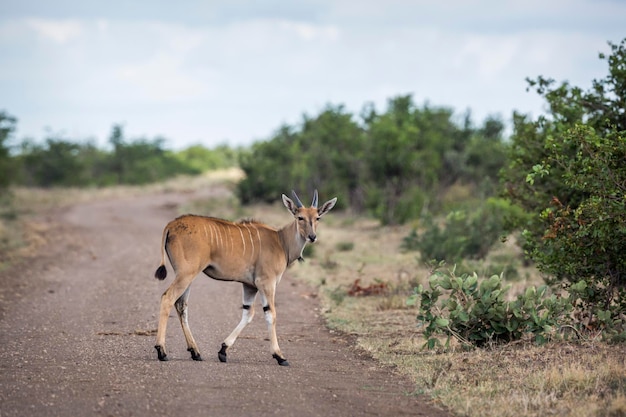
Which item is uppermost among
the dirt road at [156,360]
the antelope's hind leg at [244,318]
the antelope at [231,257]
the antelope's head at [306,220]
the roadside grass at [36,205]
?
the antelope's head at [306,220]

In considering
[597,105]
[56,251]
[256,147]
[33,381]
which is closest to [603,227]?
[597,105]

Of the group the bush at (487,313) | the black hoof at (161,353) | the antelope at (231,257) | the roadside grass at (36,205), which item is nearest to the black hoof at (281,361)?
the antelope at (231,257)

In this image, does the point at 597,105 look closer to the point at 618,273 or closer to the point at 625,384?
the point at 618,273

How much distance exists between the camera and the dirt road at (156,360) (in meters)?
6.62

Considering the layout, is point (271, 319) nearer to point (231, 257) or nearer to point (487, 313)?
point (231, 257)

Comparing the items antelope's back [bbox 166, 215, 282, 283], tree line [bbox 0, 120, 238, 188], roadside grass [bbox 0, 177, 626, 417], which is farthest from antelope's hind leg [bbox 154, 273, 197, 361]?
tree line [bbox 0, 120, 238, 188]

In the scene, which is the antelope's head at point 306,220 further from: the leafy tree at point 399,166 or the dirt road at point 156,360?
the leafy tree at point 399,166

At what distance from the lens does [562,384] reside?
7.16m

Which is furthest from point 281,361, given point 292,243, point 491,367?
point 491,367

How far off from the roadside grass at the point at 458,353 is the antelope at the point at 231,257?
1548mm

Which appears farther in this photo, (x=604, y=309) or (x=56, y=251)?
(x=56, y=251)

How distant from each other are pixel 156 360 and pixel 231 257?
53.1 inches

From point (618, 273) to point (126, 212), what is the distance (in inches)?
1027

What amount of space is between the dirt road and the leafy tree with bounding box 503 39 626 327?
2.72 m
